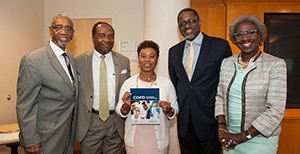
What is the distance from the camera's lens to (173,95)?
225 centimetres

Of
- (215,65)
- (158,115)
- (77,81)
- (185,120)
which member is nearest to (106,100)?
(77,81)

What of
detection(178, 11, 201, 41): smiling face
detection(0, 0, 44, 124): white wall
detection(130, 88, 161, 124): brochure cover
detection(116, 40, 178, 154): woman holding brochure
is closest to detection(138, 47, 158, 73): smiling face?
detection(116, 40, 178, 154): woman holding brochure

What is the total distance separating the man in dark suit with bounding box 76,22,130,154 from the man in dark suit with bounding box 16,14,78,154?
128mm

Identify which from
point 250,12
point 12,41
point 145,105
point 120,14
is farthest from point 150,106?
point 120,14

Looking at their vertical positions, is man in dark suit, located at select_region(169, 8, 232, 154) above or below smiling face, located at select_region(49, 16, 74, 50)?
below

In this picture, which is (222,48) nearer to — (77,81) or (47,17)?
(77,81)

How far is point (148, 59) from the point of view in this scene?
2.21 metres

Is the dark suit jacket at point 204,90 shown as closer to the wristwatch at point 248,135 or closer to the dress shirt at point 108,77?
the wristwatch at point 248,135

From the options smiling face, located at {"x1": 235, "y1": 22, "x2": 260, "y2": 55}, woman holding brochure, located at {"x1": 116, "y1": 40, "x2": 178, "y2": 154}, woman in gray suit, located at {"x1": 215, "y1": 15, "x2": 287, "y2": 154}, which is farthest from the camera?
woman holding brochure, located at {"x1": 116, "y1": 40, "x2": 178, "y2": 154}

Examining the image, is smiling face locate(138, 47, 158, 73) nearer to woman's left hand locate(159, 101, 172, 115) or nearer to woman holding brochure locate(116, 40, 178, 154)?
woman holding brochure locate(116, 40, 178, 154)

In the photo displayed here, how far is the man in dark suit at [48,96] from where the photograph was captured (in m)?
2.03

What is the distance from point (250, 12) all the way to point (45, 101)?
105 inches

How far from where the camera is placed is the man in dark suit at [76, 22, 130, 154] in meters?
2.36

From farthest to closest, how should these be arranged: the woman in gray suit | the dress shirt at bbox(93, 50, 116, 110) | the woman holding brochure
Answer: the dress shirt at bbox(93, 50, 116, 110) → the woman holding brochure → the woman in gray suit
